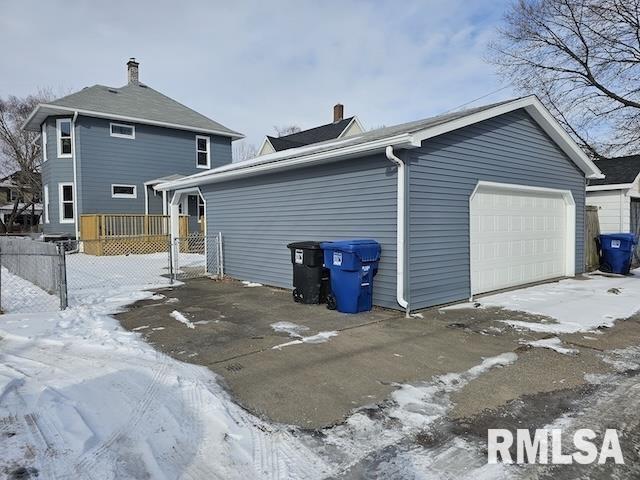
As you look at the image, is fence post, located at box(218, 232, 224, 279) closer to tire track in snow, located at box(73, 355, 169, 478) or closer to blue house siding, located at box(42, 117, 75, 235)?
tire track in snow, located at box(73, 355, 169, 478)

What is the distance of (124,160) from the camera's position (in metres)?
17.6

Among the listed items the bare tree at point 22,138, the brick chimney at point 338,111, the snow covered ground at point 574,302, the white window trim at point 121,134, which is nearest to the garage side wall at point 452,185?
the snow covered ground at point 574,302

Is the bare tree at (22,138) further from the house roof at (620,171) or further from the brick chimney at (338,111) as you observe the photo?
the house roof at (620,171)

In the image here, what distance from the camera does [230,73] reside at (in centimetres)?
1817

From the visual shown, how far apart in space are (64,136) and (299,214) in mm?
13452

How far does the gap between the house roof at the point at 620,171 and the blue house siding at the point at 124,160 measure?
1665 cm

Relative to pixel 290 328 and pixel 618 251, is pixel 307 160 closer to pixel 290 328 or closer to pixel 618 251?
pixel 290 328

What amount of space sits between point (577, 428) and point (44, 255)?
27.7 ft

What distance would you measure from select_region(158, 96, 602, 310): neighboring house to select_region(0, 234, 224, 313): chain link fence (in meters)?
1.51

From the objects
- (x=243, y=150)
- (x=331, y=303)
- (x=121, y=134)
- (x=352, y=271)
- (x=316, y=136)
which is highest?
(x=243, y=150)

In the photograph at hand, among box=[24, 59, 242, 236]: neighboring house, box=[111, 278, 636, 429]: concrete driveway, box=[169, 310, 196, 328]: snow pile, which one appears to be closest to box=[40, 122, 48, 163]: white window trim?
box=[24, 59, 242, 236]: neighboring house

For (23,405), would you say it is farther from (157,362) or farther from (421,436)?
(421,436)

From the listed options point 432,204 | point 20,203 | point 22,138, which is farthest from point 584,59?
point 20,203

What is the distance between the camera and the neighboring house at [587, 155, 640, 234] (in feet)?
43.4
